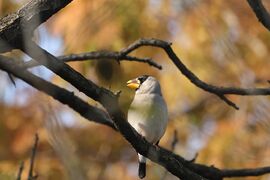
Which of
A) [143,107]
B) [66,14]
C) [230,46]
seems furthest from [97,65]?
[66,14]

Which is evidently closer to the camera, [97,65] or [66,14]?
[97,65]

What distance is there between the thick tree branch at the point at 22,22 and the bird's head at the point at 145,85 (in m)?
2.32

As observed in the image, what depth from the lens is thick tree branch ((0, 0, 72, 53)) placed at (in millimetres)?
3242

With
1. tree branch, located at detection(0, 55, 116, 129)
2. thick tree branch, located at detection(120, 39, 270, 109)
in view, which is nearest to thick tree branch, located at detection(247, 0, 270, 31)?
thick tree branch, located at detection(120, 39, 270, 109)

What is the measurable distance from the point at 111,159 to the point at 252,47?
202cm

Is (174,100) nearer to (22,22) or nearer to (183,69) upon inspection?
(183,69)

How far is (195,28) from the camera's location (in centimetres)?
851

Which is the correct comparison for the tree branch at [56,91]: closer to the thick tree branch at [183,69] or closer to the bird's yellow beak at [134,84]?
the thick tree branch at [183,69]

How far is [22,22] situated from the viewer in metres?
3.28

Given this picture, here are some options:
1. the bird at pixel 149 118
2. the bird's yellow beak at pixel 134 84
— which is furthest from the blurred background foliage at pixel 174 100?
the bird at pixel 149 118

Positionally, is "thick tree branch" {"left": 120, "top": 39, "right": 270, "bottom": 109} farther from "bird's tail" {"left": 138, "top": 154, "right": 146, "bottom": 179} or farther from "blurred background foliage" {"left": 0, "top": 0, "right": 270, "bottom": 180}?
"blurred background foliage" {"left": 0, "top": 0, "right": 270, "bottom": 180}

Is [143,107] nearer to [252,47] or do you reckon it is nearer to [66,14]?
[66,14]

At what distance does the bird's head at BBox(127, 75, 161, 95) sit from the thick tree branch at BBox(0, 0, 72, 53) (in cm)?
232

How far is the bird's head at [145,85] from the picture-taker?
5.65 m
